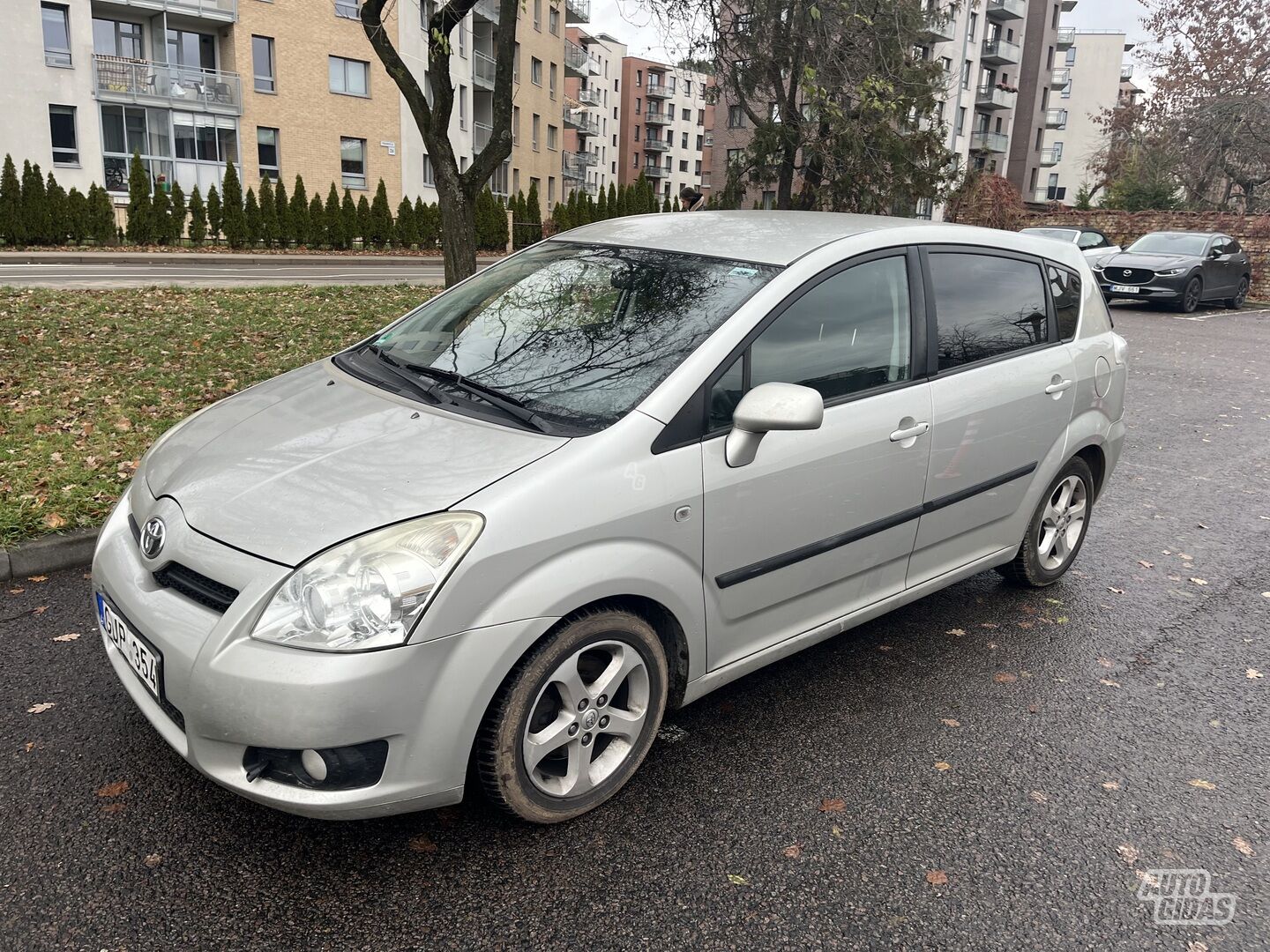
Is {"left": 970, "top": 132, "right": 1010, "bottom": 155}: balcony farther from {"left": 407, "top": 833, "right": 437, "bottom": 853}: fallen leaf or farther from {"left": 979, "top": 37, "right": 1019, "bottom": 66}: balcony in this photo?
{"left": 407, "top": 833, "right": 437, "bottom": 853}: fallen leaf

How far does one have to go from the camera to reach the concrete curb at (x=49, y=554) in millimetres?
4574

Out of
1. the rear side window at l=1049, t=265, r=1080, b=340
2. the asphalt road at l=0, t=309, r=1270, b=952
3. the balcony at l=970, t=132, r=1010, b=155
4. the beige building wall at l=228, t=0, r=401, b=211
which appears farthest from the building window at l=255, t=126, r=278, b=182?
the balcony at l=970, t=132, r=1010, b=155

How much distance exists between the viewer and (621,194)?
41156 mm

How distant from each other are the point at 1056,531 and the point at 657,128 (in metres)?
95.8

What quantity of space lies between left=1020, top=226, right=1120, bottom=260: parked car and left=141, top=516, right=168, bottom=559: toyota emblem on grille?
21.6m

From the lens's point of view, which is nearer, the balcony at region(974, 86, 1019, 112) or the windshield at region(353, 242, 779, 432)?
the windshield at region(353, 242, 779, 432)

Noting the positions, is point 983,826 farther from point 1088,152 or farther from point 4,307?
point 1088,152

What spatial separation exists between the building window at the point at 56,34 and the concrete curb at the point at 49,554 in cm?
3138

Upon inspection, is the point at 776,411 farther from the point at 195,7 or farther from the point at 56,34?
the point at 195,7

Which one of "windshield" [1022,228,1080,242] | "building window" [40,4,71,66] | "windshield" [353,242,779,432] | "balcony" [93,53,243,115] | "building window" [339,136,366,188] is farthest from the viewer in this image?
"building window" [339,136,366,188]

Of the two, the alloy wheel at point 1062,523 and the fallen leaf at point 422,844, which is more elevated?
the alloy wheel at point 1062,523

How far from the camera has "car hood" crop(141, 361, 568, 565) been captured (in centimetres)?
264

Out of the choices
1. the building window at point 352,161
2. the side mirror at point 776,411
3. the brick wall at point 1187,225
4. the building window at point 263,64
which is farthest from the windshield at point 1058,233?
the building window at point 263,64

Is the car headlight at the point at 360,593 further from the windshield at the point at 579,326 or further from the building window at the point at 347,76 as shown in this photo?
the building window at the point at 347,76
